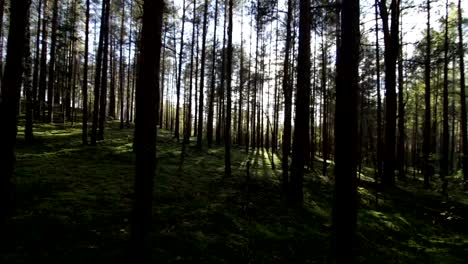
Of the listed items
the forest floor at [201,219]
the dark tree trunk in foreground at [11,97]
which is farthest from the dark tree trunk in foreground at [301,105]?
the dark tree trunk in foreground at [11,97]

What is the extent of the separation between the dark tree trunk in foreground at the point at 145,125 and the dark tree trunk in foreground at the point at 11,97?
328 cm

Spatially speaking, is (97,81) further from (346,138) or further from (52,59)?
(346,138)

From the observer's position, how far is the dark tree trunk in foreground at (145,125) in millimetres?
5984

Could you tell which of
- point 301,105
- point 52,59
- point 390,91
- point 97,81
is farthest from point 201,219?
point 52,59

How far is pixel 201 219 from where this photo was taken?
9383 mm

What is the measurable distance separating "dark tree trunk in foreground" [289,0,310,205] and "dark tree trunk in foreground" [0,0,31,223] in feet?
27.9

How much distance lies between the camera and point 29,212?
8.13m

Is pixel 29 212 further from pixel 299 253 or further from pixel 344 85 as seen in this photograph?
pixel 344 85

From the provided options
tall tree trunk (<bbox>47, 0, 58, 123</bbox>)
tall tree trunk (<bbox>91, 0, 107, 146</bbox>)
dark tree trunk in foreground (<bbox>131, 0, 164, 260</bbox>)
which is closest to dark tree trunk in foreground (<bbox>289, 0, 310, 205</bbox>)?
dark tree trunk in foreground (<bbox>131, 0, 164, 260</bbox>)

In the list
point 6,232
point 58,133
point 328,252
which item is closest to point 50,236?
point 6,232

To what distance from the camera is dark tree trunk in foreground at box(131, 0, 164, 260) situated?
5.98 meters

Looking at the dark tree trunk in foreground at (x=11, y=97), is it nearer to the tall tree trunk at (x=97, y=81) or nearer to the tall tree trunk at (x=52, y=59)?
the tall tree trunk at (x=97, y=81)

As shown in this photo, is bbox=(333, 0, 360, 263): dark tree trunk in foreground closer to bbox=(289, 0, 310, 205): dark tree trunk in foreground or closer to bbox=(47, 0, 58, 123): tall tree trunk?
bbox=(289, 0, 310, 205): dark tree trunk in foreground

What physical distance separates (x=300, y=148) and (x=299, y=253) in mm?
4867
